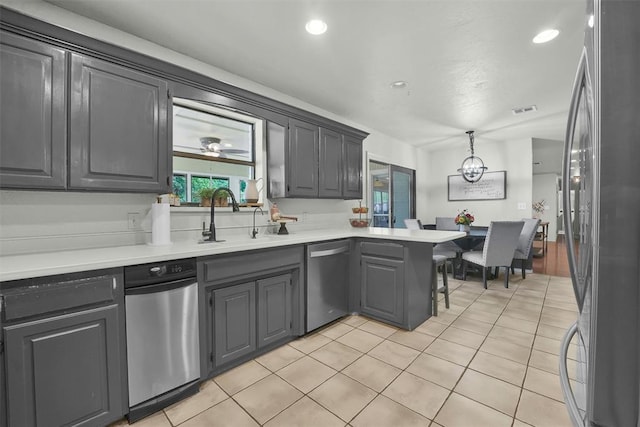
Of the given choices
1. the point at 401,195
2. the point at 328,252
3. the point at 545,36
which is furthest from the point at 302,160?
the point at 401,195

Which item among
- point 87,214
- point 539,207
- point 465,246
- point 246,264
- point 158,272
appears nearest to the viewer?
point 158,272

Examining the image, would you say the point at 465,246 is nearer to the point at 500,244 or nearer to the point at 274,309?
the point at 500,244

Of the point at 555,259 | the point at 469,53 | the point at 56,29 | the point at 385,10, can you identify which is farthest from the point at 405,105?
the point at 555,259

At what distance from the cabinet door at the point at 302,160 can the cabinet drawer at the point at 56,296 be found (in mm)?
1784

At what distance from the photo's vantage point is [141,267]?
155 centimetres

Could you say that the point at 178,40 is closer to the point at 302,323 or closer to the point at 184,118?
the point at 184,118

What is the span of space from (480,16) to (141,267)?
2.76m

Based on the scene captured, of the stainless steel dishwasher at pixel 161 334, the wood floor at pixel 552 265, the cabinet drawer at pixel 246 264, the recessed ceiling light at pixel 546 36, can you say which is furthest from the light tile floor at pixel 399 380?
the recessed ceiling light at pixel 546 36

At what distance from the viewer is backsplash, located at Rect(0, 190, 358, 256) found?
1.67 m

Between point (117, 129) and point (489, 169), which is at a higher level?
point (489, 169)

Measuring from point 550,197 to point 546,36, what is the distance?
31.1 feet

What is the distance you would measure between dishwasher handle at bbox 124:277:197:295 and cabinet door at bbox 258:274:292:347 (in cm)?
57

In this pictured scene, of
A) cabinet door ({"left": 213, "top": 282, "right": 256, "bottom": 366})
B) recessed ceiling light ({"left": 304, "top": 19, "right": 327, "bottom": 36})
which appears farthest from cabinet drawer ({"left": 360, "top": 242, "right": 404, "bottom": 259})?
recessed ceiling light ({"left": 304, "top": 19, "right": 327, "bottom": 36})

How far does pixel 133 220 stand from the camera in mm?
2109
